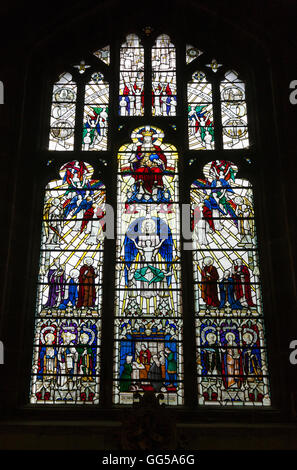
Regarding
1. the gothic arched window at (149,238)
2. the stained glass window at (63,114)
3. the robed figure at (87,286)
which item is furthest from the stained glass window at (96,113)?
the robed figure at (87,286)

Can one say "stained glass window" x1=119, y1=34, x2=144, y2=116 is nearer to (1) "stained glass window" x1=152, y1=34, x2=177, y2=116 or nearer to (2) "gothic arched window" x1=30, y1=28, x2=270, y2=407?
(2) "gothic arched window" x1=30, y1=28, x2=270, y2=407

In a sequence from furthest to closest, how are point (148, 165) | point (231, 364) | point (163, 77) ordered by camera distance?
1. point (163, 77)
2. point (148, 165)
3. point (231, 364)

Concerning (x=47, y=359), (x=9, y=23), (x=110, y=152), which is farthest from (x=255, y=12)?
(x=47, y=359)

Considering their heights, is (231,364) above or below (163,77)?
below

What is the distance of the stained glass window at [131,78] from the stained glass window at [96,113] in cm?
24

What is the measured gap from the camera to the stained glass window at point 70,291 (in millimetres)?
6766

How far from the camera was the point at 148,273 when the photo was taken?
725 centimetres

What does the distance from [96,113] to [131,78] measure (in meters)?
0.78

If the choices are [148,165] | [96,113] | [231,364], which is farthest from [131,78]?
[231,364]

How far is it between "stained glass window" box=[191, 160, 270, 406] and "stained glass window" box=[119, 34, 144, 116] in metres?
1.42

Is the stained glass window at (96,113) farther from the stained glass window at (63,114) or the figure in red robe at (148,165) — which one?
the figure in red robe at (148,165)

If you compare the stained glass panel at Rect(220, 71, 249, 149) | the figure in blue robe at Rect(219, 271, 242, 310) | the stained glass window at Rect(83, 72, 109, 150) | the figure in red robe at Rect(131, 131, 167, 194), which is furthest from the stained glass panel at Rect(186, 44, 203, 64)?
the figure in blue robe at Rect(219, 271, 242, 310)

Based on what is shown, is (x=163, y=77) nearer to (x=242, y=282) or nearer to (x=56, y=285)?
(x=242, y=282)

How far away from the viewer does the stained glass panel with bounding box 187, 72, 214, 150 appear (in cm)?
813
